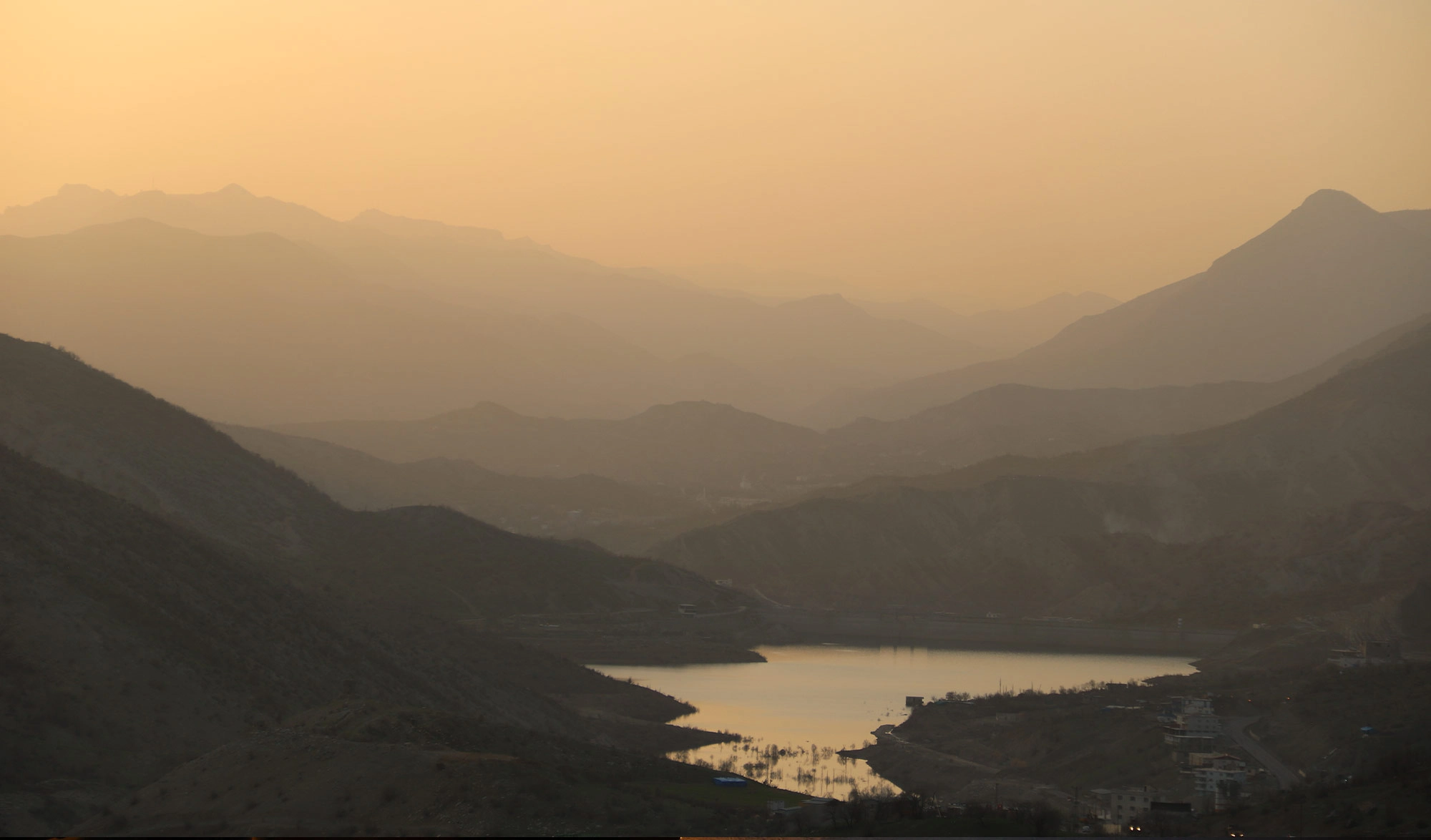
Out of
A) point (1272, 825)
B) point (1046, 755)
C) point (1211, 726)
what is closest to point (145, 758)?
point (1272, 825)

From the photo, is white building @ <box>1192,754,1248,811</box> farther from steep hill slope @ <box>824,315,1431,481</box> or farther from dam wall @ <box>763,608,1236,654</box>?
steep hill slope @ <box>824,315,1431,481</box>

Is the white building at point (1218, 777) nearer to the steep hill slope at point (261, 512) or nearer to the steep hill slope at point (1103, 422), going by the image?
the steep hill slope at point (261, 512)

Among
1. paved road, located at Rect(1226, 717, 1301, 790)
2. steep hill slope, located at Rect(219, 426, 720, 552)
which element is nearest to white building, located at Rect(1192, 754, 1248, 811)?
paved road, located at Rect(1226, 717, 1301, 790)

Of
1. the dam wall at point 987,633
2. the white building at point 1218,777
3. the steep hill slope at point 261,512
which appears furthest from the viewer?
the dam wall at point 987,633

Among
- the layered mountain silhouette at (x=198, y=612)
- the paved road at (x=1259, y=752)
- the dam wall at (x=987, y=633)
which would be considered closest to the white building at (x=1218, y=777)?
the paved road at (x=1259, y=752)

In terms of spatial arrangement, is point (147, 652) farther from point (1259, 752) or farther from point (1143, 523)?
point (1143, 523)

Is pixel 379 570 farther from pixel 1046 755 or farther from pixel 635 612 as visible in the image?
pixel 1046 755

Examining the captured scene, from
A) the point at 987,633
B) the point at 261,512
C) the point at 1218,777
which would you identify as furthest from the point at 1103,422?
the point at 1218,777
